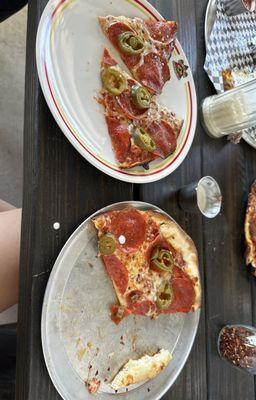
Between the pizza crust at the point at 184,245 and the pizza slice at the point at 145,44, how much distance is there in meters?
0.37

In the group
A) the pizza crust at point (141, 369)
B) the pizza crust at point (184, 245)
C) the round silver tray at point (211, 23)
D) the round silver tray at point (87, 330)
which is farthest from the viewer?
the round silver tray at point (211, 23)

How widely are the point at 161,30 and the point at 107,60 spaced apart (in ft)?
0.75

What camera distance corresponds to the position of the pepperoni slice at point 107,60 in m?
1.01

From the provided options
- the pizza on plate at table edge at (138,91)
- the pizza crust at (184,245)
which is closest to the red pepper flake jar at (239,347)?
the pizza crust at (184,245)

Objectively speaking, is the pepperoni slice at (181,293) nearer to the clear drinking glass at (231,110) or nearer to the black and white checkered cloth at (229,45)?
the clear drinking glass at (231,110)

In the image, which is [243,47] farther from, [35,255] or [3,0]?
[35,255]

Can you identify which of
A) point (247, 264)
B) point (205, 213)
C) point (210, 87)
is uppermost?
point (210, 87)

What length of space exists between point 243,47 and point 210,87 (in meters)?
0.27

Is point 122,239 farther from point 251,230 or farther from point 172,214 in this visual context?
point 251,230

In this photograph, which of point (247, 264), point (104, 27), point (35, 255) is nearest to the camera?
point (35, 255)

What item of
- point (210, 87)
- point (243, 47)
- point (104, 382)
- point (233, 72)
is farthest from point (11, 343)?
point (243, 47)

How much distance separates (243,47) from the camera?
4.85 ft

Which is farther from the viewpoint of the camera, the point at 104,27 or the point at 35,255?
the point at 104,27

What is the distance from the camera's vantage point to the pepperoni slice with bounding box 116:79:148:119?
1033mm
